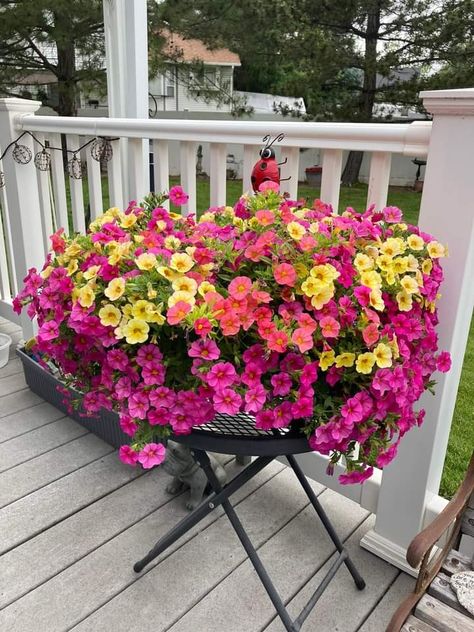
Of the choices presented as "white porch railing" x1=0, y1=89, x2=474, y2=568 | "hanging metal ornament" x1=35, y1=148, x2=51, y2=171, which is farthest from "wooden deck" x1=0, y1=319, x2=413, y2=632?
"hanging metal ornament" x1=35, y1=148, x2=51, y2=171

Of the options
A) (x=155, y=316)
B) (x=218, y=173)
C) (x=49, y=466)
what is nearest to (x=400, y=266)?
(x=155, y=316)

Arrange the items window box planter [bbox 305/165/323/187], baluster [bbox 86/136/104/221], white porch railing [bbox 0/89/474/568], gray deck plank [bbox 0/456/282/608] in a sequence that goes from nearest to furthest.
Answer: white porch railing [bbox 0/89/474/568]
gray deck plank [bbox 0/456/282/608]
baluster [bbox 86/136/104/221]
window box planter [bbox 305/165/323/187]

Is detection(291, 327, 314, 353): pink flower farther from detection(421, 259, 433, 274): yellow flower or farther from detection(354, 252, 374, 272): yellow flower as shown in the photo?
detection(421, 259, 433, 274): yellow flower

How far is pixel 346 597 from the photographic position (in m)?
1.57

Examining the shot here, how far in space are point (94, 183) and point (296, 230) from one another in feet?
4.83

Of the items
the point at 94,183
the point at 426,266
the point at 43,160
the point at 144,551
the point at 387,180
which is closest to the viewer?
the point at 426,266

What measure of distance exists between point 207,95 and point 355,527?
9221mm

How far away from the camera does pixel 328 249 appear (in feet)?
3.58

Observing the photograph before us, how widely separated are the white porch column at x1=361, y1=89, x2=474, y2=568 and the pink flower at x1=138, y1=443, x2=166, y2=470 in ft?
2.53

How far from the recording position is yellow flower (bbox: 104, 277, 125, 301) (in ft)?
3.39

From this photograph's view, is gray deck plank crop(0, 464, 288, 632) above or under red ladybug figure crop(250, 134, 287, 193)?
under

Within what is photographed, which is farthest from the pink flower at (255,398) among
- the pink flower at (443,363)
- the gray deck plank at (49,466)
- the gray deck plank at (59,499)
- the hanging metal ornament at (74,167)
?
the hanging metal ornament at (74,167)

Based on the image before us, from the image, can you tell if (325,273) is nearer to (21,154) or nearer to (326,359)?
(326,359)

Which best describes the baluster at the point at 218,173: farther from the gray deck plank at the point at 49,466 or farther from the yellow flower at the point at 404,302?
the gray deck plank at the point at 49,466
